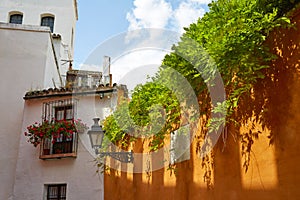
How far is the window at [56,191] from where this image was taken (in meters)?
9.08

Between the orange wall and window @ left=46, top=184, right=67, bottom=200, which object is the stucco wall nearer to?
window @ left=46, top=184, right=67, bottom=200

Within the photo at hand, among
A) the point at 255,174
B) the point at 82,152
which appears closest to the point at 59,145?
the point at 82,152

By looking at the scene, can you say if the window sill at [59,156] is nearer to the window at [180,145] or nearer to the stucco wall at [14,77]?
the stucco wall at [14,77]

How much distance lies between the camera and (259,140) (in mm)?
3312

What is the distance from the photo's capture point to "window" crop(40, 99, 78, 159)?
9266 millimetres

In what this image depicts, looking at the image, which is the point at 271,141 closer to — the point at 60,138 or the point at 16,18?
the point at 60,138

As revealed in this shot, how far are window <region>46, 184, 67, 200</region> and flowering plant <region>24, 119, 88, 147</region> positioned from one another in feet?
3.94

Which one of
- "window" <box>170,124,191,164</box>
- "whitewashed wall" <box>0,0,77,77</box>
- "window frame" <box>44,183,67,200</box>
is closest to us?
"window" <box>170,124,191,164</box>

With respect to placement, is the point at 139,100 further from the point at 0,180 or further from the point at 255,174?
the point at 0,180

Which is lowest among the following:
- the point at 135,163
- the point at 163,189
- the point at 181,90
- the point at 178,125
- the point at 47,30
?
the point at 163,189

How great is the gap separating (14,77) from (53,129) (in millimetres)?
2837

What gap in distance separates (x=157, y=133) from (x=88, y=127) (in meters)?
4.27

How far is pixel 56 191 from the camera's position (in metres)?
9.17

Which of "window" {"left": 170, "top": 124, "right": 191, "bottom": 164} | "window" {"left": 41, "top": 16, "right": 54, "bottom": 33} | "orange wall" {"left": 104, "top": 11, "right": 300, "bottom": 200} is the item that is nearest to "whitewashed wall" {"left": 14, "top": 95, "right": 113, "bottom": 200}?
"window" {"left": 170, "top": 124, "right": 191, "bottom": 164}
